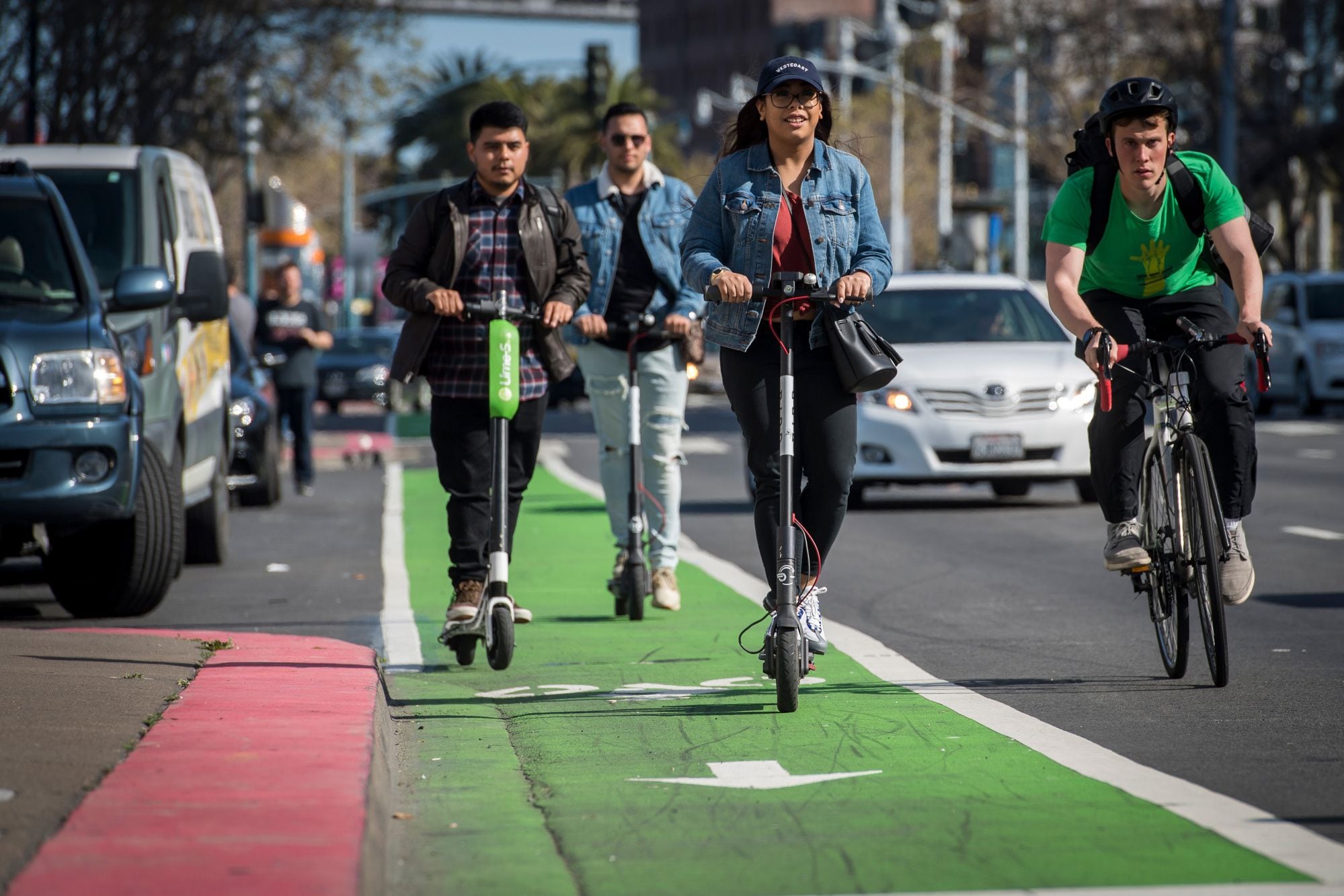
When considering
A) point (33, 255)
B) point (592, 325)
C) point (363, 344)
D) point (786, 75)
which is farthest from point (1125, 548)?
point (363, 344)

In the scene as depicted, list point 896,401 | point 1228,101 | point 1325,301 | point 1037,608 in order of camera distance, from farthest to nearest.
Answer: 1. point 1228,101
2. point 1325,301
3. point 896,401
4. point 1037,608

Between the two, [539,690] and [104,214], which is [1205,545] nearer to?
[539,690]

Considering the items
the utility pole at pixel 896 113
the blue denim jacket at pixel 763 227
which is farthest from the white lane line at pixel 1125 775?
the utility pole at pixel 896 113

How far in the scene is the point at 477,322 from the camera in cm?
791

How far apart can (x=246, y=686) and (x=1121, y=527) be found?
9.33 feet

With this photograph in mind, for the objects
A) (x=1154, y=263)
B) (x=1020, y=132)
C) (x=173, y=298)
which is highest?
(x=1020, y=132)

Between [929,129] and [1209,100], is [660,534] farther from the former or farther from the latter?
[929,129]

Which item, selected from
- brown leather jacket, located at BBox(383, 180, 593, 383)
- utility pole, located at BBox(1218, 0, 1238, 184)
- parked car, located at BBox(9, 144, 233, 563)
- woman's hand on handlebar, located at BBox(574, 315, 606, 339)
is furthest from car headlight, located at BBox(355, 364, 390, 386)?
brown leather jacket, located at BBox(383, 180, 593, 383)

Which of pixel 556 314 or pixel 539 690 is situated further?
pixel 556 314

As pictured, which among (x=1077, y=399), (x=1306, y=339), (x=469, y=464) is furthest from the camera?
(x=1306, y=339)

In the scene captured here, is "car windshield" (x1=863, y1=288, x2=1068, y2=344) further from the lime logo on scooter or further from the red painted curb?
the red painted curb

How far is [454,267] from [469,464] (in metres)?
0.69

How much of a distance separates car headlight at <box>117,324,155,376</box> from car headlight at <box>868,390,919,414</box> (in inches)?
243

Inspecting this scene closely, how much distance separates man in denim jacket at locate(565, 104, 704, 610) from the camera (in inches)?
376
